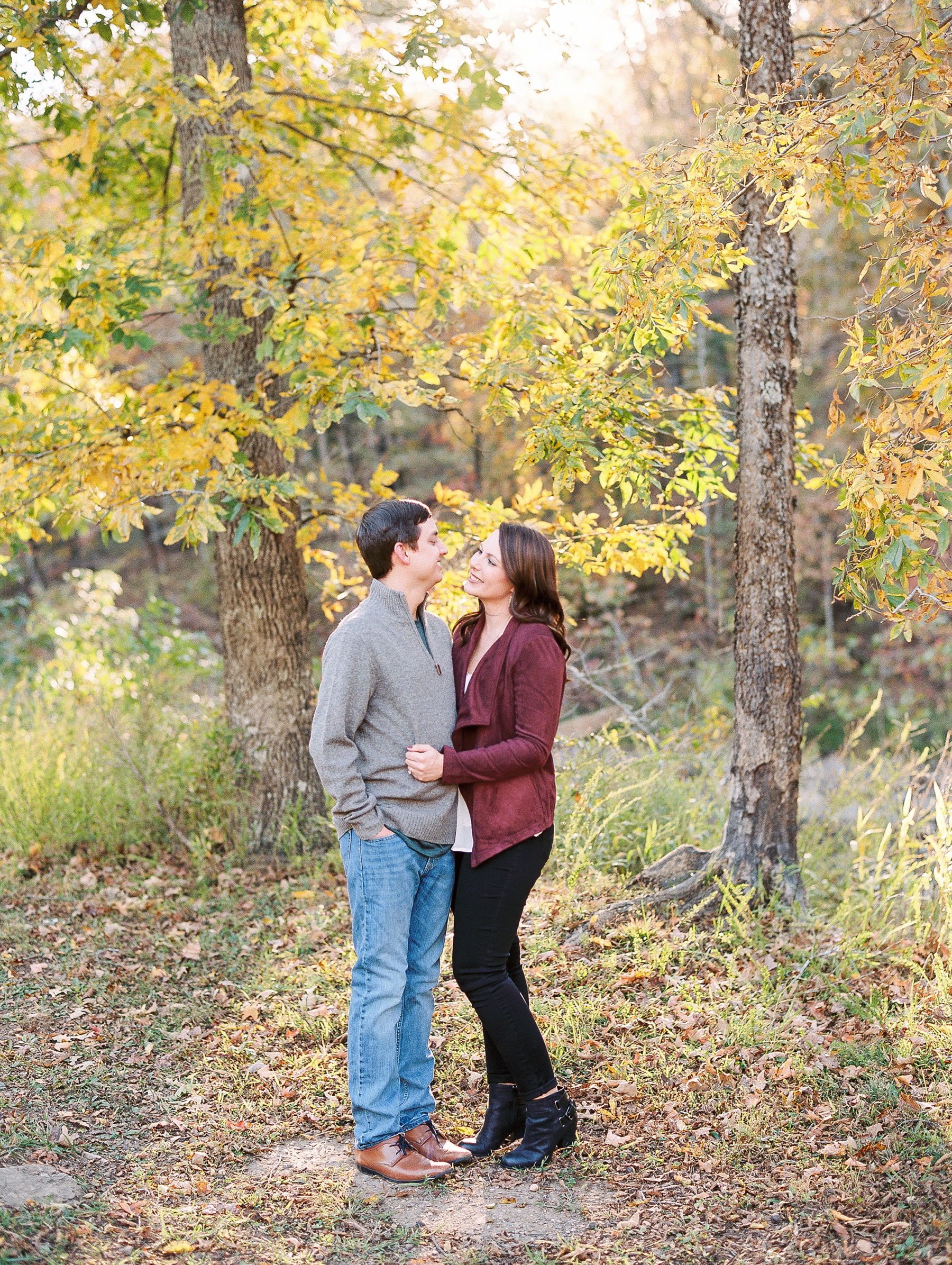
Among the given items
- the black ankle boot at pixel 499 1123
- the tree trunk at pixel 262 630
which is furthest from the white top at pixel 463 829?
the tree trunk at pixel 262 630

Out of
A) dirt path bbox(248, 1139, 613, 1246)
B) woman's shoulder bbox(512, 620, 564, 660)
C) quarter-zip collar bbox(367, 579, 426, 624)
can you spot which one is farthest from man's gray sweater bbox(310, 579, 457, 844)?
dirt path bbox(248, 1139, 613, 1246)

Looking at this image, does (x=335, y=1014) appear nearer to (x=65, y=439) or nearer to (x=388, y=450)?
(x=65, y=439)

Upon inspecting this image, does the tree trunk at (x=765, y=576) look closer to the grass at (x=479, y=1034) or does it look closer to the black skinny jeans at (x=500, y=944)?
the grass at (x=479, y=1034)

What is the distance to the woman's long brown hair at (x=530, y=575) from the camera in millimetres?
3209

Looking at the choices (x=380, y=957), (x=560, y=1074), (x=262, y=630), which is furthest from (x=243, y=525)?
(x=560, y=1074)

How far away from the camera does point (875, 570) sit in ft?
9.62

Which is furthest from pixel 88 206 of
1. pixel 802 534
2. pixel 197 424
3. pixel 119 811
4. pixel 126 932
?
pixel 802 534

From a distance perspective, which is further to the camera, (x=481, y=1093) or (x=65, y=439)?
(x=65, y=439)

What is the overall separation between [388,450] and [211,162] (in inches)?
494

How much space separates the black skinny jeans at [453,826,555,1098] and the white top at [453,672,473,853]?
44mm

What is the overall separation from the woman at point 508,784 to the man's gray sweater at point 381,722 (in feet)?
0.24

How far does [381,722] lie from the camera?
3.17 meters

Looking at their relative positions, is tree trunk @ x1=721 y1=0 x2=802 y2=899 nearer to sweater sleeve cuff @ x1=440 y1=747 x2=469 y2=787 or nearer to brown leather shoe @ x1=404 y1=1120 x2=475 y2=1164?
brown leather shoe @ x1=404 y1=1120 x2=475 y2=1164

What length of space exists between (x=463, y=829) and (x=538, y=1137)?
1.01 meters
